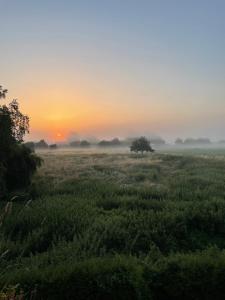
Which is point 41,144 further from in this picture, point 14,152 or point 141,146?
point 14,152

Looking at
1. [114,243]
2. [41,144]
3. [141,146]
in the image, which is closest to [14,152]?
[114,243]

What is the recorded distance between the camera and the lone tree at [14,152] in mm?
32125

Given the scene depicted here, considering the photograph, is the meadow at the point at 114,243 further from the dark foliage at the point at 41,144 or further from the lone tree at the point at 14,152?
the dark foliage at the point at 41,144

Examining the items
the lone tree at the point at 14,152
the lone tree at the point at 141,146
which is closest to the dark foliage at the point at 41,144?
the lone tree at the point at 141,146

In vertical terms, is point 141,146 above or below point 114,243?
above

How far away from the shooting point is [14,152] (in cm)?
3338

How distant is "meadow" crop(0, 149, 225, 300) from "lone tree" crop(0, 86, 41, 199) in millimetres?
1624

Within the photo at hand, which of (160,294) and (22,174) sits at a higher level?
(22,174)

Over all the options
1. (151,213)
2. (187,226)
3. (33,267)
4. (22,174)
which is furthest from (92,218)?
(22,174)

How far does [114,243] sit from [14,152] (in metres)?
17.8

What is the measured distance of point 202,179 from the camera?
36594 mm

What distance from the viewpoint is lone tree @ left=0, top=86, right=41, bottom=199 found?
32.1 meters

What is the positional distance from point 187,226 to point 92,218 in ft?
14.8

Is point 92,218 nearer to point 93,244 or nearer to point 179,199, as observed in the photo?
point 93,244
